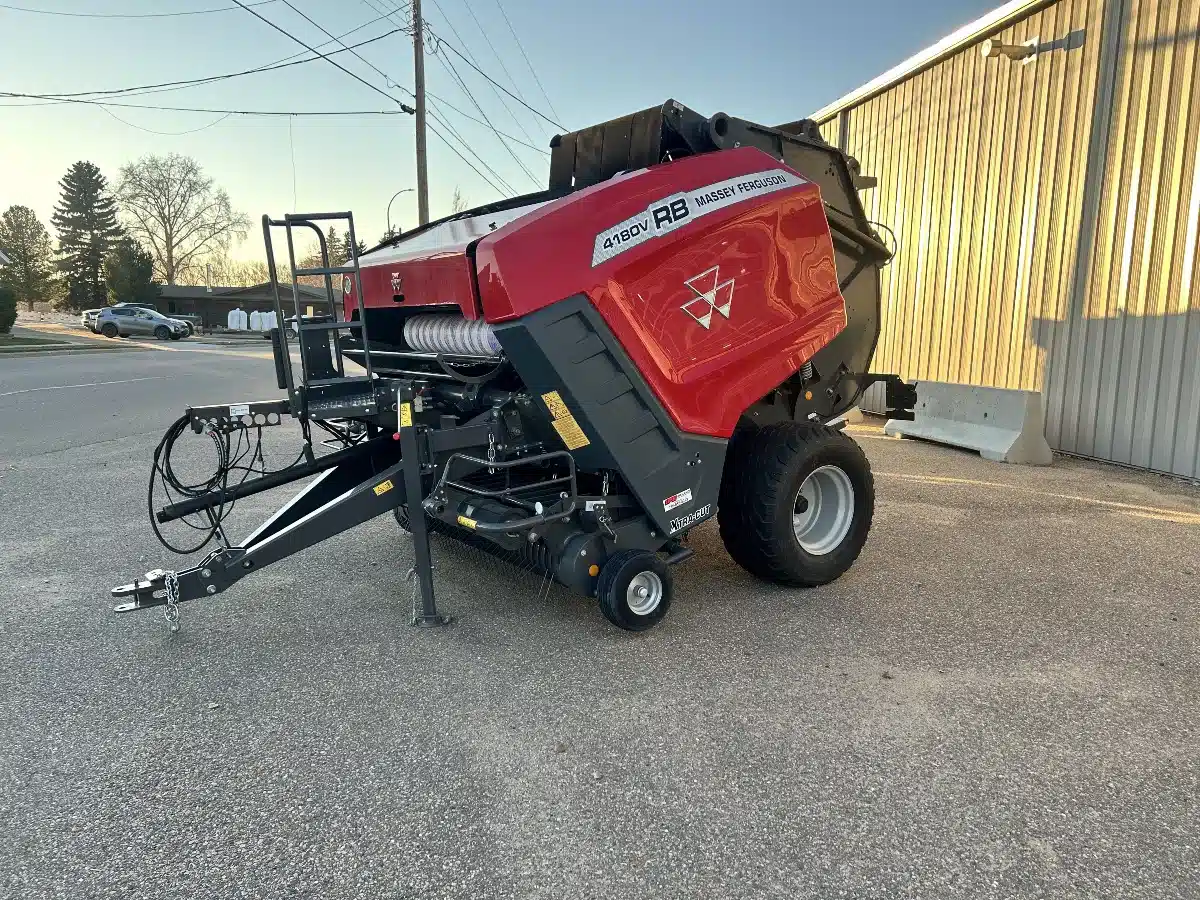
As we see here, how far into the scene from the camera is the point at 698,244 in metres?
3.60

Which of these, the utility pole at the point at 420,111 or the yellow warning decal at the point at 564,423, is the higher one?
the utility pole at the point at 420,111

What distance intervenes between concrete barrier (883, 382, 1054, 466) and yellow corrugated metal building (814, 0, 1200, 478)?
15.9 inches

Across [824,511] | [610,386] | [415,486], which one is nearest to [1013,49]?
[824,511]

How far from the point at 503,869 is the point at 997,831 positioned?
144 centimetres

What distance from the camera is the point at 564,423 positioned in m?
3.40

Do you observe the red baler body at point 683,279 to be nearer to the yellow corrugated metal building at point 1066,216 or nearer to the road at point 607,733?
the road at point 607,733

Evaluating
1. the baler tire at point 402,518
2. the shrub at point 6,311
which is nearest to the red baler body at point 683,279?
the baler tire at point 402,518

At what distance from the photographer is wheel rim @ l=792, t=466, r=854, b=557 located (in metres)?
4.44

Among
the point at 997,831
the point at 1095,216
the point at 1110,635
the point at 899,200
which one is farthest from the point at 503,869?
the point at 899,200

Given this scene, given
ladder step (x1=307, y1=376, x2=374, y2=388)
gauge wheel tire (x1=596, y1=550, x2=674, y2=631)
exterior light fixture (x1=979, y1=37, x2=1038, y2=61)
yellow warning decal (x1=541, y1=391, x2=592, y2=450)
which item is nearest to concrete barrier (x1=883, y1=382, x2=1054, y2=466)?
exterior light fixture (x1=979, y1=37, x2=1038, y2=61)

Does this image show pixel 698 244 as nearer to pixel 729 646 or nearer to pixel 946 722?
pixel 729 646

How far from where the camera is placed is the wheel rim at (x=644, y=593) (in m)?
3.59

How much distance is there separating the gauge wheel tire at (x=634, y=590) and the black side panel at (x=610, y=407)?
21cm

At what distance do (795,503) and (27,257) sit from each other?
76.0 m
